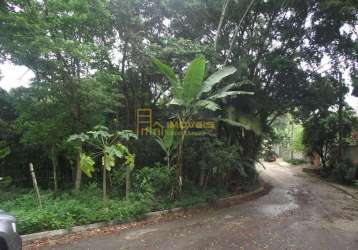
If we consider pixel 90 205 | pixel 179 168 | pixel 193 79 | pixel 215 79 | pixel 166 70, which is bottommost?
pixel 90 205

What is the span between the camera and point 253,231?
6.82 m

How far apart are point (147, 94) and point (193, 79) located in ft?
13.9

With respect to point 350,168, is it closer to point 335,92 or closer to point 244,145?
point 335,92

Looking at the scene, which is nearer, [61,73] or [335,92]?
[61,73]

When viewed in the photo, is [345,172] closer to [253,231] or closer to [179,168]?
[179,168]

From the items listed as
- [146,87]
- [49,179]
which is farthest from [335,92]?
[49,179]

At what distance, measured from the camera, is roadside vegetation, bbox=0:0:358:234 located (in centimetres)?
740

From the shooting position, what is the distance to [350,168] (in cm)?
1593

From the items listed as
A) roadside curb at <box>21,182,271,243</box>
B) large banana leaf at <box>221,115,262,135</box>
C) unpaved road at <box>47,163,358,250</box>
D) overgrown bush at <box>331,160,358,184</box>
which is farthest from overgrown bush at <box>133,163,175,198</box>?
overgrown bush at <box>331,160,358,184</box>

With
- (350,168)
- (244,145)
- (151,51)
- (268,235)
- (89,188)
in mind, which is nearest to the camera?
(268,235)

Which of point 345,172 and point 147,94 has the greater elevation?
point 147,94

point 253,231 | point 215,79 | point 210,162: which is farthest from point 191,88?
point 253,231

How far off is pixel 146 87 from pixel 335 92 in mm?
8592

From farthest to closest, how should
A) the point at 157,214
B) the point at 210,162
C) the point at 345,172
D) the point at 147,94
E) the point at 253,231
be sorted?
the point at 345,172 → the point at 147,94 → the point at 210,162 → the point at 157,214 → the point at 253,231
